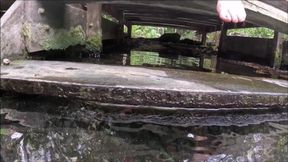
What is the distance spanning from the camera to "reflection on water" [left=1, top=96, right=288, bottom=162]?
2.13 metres

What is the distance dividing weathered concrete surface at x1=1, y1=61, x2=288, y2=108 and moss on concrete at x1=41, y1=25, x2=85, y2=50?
77 centimetres

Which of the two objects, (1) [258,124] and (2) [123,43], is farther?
(2) [123,43]

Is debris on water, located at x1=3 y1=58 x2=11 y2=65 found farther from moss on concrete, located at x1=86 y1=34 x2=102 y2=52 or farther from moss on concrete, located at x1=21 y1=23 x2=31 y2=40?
moss on concrete, located at x1=86 y1=34 x2=102 y2=52

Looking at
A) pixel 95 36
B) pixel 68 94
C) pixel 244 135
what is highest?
pixel 95 36

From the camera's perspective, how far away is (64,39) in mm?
4207

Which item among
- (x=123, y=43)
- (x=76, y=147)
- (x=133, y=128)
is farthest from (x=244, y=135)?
(x=123, y=43)

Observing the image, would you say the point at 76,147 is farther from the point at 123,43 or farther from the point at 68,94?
the point at 123,43

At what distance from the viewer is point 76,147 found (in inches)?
86.0

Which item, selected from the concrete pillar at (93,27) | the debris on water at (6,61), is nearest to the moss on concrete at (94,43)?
the concrete pillar at (93,27)

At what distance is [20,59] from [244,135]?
6.17ft

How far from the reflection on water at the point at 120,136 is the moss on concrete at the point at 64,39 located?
46.4 inches

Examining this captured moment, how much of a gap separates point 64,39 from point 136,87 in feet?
6.65

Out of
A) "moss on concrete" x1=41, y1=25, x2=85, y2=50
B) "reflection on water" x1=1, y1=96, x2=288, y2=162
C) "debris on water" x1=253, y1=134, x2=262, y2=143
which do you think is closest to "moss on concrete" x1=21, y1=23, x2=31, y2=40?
"moss on concrete" x1=41, y1=25, x2=85, y2=50

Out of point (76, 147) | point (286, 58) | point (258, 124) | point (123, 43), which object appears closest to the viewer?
point (76, 147)
